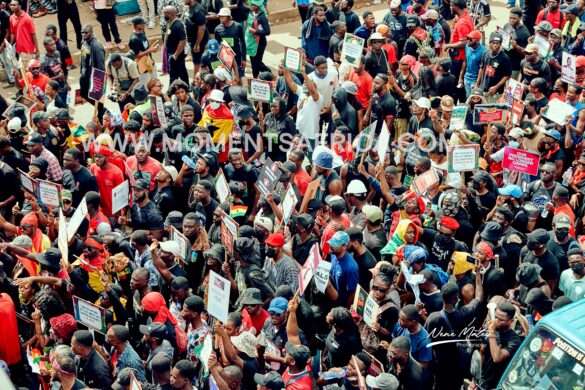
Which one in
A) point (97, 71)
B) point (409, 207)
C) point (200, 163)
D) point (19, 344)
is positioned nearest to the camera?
point (19, 344)

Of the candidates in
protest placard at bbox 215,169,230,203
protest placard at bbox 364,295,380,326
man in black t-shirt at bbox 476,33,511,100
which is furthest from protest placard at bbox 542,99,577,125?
protest placard at bbox 364,295,380,326

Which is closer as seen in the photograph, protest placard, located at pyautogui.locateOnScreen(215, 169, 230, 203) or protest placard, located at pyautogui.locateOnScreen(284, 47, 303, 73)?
protest placard, located at pyautogui.locateOnScreen(215, 169, 230, 203)

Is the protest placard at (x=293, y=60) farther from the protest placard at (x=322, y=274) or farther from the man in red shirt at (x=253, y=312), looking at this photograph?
the man in red shirt at (x=253, y=312)

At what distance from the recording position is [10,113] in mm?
12711

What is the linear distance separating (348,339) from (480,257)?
5.59ft

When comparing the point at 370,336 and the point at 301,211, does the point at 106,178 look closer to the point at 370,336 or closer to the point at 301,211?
the point at 301,211

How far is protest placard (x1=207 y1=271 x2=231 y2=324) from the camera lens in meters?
8.27

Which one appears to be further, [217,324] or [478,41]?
[478,41]

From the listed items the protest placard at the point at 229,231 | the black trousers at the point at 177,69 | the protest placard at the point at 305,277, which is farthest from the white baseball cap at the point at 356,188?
the black trousers at the point at 177,69

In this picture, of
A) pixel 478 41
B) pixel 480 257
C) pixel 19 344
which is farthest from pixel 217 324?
pixel 478 41

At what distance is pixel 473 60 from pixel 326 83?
2.47 metres

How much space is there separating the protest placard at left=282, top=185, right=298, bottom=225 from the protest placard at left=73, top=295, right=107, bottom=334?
2301 mm

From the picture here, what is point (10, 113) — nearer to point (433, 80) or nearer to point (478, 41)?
point (433, 80)

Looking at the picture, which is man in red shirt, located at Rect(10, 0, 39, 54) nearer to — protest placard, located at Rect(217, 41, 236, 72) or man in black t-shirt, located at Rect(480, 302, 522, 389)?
protest placard, located at Rect(217, 41, 236, 72)
